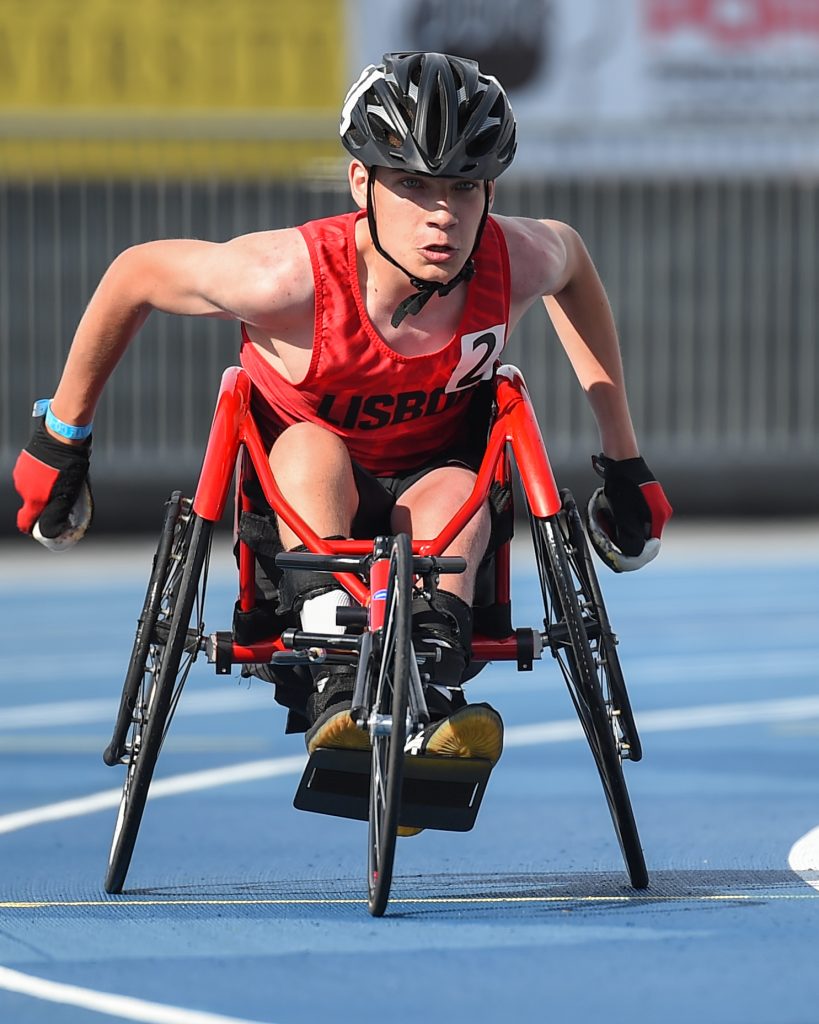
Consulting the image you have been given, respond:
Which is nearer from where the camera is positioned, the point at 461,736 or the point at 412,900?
the point at 461,736

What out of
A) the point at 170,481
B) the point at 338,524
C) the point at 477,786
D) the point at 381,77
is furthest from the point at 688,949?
the point at 170,481

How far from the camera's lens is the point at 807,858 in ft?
18.1

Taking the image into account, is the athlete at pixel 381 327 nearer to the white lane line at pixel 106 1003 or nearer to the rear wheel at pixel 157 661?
the rear wheel at pixel 157 661

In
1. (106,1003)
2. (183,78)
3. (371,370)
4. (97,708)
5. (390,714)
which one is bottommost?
(97,708)

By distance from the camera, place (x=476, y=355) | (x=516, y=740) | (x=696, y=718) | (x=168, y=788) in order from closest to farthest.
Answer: (x=476, y=355), (x=168, y=788), (x=516, y=740), (x=696, y=718)

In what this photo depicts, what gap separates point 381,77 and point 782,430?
34.1 feet

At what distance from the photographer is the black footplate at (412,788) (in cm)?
475

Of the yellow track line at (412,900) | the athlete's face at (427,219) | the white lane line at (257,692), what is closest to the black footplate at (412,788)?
the yellow track line at (412,900)

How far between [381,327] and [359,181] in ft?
1.25

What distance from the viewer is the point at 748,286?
49.4 feet

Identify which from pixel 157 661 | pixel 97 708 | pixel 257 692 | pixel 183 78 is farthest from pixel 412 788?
pixel 183 78

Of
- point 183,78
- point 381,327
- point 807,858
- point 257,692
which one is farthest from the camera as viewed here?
point 183,78

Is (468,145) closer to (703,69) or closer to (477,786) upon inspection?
(477,786)

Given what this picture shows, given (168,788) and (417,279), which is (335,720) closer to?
(417,279)
